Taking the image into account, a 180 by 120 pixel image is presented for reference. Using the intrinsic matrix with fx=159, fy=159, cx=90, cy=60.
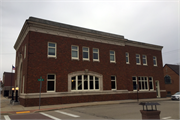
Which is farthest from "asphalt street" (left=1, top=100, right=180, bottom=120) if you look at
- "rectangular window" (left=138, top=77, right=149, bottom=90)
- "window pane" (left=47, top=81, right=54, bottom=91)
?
"rectangular window" (left=138, top=77, right=149, bottom=90)

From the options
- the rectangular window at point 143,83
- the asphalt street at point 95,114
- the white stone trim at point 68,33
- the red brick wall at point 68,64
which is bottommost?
the asphalt street at point 95,114

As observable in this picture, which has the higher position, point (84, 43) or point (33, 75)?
point (84, 43)

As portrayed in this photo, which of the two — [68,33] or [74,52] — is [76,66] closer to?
[74,52]

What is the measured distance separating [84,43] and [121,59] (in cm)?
664

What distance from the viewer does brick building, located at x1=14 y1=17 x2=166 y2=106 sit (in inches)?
→ 681

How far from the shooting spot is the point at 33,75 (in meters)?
16.9

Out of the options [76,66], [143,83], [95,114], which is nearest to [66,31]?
[76,66]

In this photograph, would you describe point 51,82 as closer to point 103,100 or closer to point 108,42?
point 103,100

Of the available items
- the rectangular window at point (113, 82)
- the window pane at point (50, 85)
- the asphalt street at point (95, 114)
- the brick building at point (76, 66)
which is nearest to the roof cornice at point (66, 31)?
the brick building at point (76, 66)

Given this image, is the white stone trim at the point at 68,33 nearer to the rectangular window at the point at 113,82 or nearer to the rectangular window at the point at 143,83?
the rectangular window at the point at 113,82

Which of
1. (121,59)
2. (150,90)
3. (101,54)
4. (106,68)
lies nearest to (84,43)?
(101,54)

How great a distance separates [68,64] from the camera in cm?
1930

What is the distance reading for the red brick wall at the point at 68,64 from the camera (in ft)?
56.4

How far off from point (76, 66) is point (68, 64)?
3.61 ft
